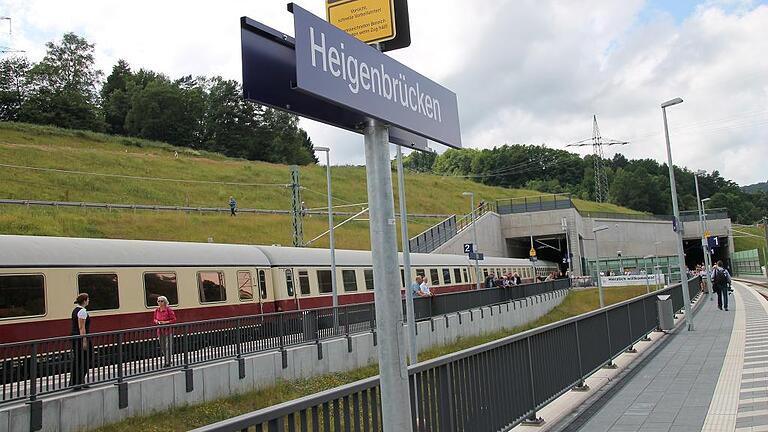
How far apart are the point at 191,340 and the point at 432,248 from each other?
39.6m

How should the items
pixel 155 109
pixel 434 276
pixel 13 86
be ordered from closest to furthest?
pixel 434 276, pixel 13 86, pixel 155 109

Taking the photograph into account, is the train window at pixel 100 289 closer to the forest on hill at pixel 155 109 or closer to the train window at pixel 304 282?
the train window at pixel 304 282

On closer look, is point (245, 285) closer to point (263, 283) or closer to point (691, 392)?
point (263, 283)

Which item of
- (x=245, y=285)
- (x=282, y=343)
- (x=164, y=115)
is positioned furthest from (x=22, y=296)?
A: (x=164, y=115)

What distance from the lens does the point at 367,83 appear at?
3.90m

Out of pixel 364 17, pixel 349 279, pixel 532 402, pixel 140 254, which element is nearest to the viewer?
pixel 364 17

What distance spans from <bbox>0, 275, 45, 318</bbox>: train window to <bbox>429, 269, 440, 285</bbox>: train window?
2385 centimetres

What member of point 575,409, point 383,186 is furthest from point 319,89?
point 575,409

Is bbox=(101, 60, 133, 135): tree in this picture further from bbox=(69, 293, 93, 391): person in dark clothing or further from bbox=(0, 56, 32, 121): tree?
bbox=(69, 293, 93, 391): person in dark clothing

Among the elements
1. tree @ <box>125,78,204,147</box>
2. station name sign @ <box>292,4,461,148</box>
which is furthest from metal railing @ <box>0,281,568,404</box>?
tree @ <box>125,78,204,147</box>

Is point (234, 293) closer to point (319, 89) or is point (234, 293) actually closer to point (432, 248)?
point (319, 89)

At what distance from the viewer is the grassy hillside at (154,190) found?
44.2m

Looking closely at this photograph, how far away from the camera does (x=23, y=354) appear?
436 inches

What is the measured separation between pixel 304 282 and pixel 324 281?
4.40 feet
